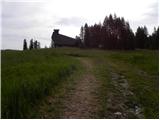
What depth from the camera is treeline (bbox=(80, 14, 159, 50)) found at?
64.1 metres

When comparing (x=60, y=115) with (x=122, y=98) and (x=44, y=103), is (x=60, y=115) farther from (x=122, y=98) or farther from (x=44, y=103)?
(x=122, y=98)

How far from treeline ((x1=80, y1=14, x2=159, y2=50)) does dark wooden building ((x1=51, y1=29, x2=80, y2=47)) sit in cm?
616

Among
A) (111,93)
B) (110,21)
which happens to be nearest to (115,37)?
(110,21)

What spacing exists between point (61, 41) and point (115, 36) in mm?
23118

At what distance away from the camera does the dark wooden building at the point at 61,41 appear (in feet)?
269

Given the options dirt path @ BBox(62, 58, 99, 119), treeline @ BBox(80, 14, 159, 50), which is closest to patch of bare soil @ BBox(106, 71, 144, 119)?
dirt path @ BBox(62, 58, 99, 119)

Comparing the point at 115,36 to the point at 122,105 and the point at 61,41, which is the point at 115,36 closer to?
the point at 61,41

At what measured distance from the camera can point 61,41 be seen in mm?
83250

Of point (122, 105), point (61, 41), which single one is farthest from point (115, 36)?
point (122, 105)

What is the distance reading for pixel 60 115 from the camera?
7738 millimetres

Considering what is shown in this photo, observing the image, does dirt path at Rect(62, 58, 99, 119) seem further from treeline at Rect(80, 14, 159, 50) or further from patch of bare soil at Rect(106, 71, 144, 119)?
treeline at Rect(80, 14, 159, 50)

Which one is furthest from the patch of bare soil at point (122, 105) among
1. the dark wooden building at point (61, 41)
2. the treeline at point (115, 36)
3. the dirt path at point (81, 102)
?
the dark wooden building at point (61, 41)

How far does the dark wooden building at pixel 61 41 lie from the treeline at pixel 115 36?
6.16 meters

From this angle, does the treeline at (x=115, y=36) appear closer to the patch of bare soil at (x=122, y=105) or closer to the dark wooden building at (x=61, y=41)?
the dark wooden building at (x=61, y=41)
